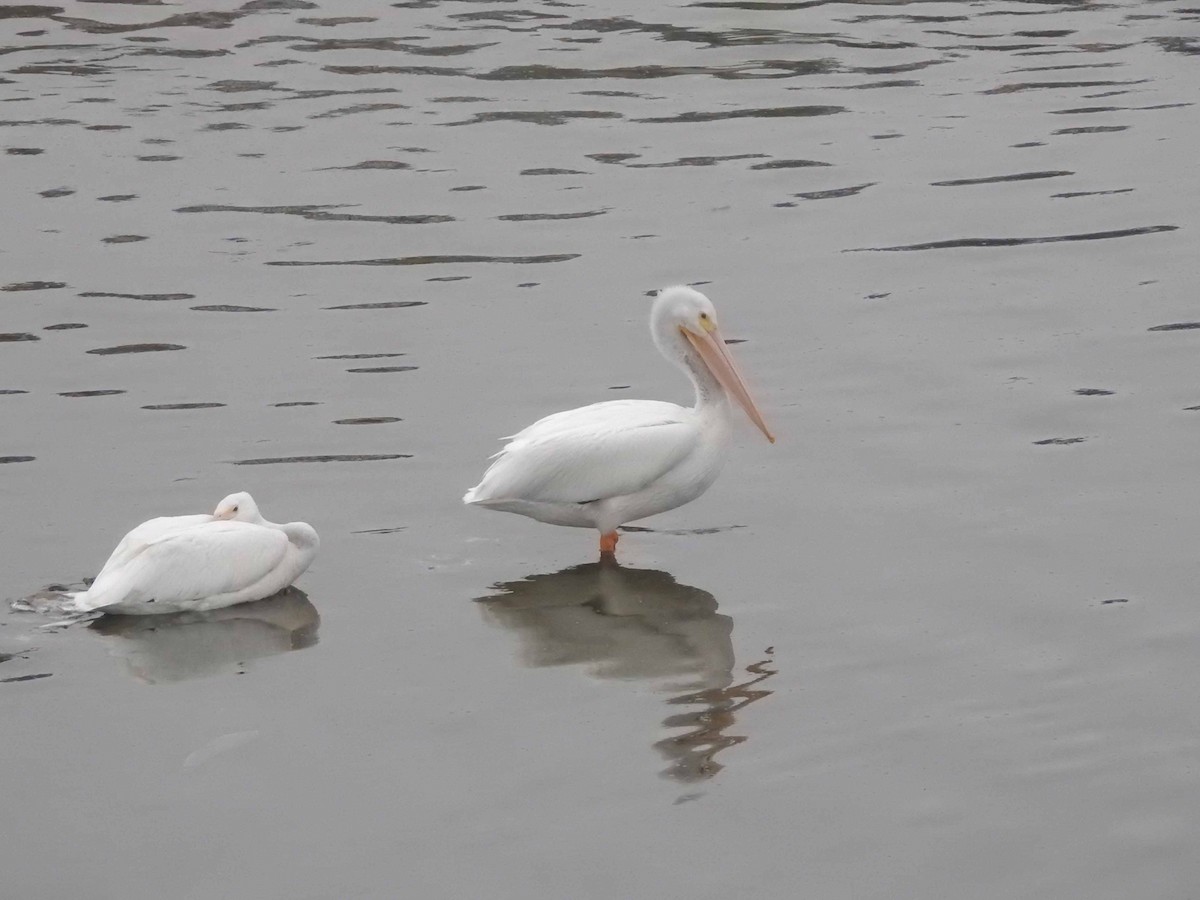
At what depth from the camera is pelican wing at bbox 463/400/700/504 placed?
569cm

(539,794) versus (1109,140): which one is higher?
(1109,140)

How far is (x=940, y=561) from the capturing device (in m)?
5.55

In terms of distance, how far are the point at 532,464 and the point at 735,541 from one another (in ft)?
2.37

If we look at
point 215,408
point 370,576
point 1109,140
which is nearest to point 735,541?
point 370,576

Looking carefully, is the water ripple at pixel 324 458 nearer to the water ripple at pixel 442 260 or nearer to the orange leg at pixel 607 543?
the orange leg at pixel 607 543

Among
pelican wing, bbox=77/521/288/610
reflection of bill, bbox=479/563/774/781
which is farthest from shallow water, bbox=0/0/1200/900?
pelican wing, bbox=77/521/288/610

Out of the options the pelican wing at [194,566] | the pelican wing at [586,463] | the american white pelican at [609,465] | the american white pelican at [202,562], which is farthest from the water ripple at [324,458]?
the pelican wing at [194,566]

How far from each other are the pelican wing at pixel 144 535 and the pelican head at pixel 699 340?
66.4 inches

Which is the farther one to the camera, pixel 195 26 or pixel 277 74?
pixel 195 26

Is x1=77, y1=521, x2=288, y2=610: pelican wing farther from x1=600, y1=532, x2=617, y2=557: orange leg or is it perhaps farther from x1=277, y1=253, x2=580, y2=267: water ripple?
x1=277, y1=253, x2=580, y2=267: water ripple

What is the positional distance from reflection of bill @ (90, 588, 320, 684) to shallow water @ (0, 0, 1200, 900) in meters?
0.02

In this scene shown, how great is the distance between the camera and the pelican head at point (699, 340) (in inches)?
237

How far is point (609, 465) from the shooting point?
570cm

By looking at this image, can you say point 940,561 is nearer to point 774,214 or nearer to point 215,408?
point 215,408
